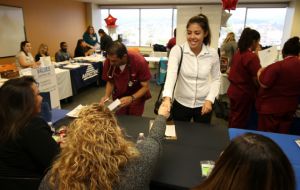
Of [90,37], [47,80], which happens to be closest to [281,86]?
[47,80]

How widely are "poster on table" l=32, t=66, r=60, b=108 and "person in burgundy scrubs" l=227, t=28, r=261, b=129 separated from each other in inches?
98.6

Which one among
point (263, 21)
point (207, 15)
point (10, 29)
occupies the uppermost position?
point (263, 21)

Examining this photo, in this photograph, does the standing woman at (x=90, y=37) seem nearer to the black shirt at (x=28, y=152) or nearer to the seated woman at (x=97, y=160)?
the black shirt at (x=28, y=152)

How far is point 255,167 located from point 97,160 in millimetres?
521

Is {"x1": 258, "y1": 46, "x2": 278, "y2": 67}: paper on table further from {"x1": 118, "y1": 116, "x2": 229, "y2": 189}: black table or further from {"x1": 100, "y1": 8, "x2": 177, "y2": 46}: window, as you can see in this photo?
{"x1": 100, "y1": 8, "x2": 177, "y2": 46}: window

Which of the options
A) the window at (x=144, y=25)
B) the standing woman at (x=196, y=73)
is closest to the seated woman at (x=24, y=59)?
the standing woman at (x=196, y=73)

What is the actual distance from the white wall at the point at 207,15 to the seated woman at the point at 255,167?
300cm

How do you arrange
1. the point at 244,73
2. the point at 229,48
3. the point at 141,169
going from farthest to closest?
the point at 229,48, the point at 244,73, the point at 141,169

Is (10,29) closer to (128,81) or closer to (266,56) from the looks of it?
(128,81)

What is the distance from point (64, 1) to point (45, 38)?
5.29 ft

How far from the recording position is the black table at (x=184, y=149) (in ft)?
3.85

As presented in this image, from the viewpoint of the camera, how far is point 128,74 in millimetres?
2049

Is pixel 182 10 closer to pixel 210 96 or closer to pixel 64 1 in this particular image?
pixel 210 96

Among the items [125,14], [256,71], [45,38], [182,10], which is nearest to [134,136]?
[256,71]
